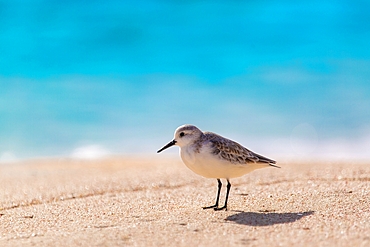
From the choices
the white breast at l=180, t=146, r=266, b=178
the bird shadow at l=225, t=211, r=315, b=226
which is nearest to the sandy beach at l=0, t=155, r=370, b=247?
the bird shadow at l=225, t=211, r=315, b=226

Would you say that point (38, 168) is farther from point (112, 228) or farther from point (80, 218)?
point (112, 228)

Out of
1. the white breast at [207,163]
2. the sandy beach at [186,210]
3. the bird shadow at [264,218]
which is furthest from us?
the white breast at [207,163]

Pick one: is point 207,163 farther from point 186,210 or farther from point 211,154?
point 186,210

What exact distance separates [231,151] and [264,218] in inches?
39.5

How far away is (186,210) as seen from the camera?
21.0ft

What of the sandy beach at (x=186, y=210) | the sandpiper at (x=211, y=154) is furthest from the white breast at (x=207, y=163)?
the sandy beach at (x=186, y=210)

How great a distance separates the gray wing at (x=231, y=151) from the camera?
6236 millimetres

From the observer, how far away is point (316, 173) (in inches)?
376

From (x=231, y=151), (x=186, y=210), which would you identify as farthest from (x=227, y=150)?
(x=186, y=210)

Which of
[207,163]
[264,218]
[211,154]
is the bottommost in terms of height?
[264,218]

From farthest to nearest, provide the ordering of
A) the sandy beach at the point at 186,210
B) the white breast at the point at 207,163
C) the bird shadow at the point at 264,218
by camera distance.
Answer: the white breast at the point at 207,163, the bird shadow at the point at 264,218, the sandy beach at the point at 186,210

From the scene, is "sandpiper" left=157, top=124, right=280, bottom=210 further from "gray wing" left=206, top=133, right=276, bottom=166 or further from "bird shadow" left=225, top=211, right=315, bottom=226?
"bird shadow" left=225, top=211, right=315, bottom=226

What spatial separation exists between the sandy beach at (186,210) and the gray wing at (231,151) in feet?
2.01

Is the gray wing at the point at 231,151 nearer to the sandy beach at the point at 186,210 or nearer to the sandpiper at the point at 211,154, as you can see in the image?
the sandpiper at the point at 211,154
